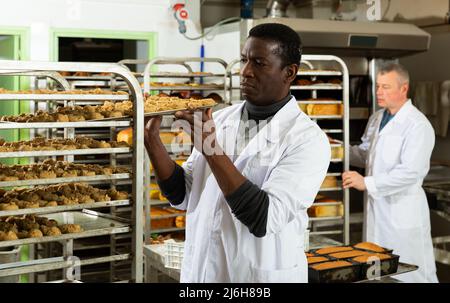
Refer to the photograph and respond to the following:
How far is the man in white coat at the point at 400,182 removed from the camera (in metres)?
3.93

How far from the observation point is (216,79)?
5.40 metres

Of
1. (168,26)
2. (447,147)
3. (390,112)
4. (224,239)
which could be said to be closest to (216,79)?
(168,26)

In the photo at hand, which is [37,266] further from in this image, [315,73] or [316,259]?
[315,73]

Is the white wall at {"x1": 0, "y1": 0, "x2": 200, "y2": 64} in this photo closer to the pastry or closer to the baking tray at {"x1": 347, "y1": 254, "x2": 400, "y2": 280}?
the pastry

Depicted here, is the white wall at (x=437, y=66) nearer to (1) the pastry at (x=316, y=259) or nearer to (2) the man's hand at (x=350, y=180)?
(2) the man's hand at (x=350, y=180)

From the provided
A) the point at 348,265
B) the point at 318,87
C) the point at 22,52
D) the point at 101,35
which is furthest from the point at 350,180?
the point at 22,52

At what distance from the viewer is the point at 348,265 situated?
2.67 metres

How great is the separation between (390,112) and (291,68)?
2.40 meters

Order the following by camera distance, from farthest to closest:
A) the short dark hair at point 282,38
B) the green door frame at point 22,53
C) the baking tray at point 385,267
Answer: the green door frame at point 22,53
the baking tray at point 385,267
the short dark hair at point 282,38

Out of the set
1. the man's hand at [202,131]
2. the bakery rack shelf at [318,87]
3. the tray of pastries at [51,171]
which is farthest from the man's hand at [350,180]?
the man's hand at [202,131]

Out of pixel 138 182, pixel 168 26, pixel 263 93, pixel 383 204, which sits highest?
pixel 168 26

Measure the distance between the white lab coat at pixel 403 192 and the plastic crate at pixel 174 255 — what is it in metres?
1.54

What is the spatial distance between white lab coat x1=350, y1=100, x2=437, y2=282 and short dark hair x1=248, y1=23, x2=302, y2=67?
6.92 feet

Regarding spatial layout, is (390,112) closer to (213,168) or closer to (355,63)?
(355,63)
